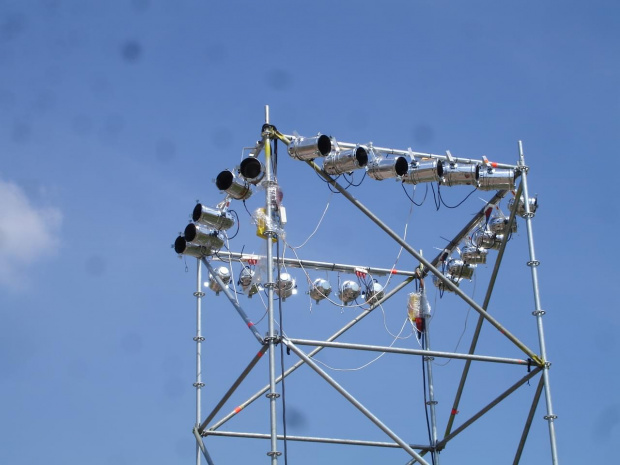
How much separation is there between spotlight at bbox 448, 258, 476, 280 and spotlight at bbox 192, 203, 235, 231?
4306 millimetres

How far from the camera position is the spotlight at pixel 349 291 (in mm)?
22609

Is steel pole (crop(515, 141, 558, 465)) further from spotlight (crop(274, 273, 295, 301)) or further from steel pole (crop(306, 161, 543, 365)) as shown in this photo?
spotlight (crop(274, 273, 295, 301))

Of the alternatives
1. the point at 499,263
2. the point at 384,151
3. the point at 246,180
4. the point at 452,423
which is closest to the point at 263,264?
the point at 246,180

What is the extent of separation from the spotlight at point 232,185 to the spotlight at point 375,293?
4.39m

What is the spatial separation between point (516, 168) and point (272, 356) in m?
5.50

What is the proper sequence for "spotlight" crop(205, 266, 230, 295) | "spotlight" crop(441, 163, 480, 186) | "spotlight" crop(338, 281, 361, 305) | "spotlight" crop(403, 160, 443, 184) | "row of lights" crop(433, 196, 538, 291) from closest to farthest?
"spotlight" crop(403, 160, 443, 184)
"spotlight" crop(441, 163, 480, 186)
"row of lights" crop(433, 196, 538, 291)
"spotlight" crop(205, 266, 230, 295)
"spotlight" crop(338, 281, 361, 305)

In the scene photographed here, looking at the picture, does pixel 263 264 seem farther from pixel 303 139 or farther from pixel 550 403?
pixel 550 403

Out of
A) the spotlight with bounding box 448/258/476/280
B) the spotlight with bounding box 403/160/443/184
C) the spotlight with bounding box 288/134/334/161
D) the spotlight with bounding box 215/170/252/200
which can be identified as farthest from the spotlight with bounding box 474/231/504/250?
the spotlight with bounding box 215/170/252/200

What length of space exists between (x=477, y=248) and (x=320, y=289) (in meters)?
3.18

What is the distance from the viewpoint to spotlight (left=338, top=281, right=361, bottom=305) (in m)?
22.6

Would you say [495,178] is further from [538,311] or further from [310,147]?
[310,147]

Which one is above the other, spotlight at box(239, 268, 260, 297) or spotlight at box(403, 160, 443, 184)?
spotlight at box(403, 160, 443, 184)

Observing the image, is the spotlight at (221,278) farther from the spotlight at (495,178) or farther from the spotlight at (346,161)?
the spotlight at (495,178)

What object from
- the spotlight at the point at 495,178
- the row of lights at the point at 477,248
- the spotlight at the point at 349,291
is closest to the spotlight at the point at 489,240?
the row of lights at the point at 477,248
